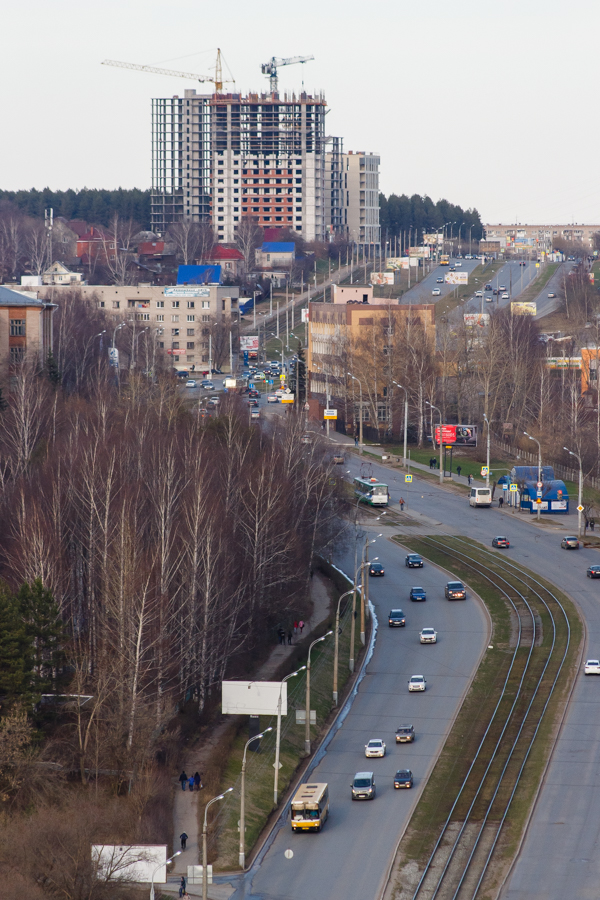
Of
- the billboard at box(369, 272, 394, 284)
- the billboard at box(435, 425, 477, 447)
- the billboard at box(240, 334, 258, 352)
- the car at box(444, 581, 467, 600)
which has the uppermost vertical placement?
the billboard at box(369, 272, 394, 284)

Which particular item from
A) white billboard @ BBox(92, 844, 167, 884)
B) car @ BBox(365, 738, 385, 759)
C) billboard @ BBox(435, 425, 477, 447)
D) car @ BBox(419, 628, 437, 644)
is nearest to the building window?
billboard @ BBox(435, 425, 477, 447)

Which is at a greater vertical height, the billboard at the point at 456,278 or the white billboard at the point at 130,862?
the billboard at the point at 456,278

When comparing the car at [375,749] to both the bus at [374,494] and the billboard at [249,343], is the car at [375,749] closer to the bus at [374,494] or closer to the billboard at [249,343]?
the bus at [374,494]

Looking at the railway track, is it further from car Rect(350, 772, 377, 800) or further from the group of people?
the group of people

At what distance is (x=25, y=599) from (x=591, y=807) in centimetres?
1979

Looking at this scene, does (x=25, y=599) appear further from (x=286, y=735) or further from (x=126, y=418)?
(x=126, y=418)

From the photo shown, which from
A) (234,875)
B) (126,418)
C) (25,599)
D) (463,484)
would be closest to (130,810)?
(234,875)

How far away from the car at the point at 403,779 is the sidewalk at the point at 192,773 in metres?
6.47

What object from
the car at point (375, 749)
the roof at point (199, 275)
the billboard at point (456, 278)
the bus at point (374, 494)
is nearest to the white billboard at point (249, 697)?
the car at point (375, 749)

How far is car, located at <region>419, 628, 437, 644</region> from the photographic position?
197 feet

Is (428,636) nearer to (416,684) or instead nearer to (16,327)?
(416,684)

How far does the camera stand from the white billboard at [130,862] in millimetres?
34406

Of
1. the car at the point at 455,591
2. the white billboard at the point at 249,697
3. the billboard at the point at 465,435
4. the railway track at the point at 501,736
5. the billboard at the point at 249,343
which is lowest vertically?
the railway track at the point at 501,736

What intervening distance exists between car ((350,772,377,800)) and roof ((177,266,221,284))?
128m
